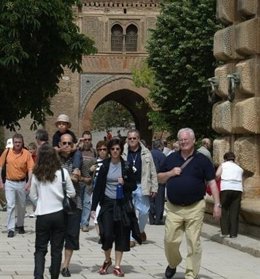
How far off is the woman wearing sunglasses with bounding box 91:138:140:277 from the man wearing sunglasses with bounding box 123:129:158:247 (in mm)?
2671

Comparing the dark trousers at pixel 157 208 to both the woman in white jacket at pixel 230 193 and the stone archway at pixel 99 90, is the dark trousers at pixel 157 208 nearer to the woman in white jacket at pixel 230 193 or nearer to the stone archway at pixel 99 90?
the woman in white jacket at pixel 230 193

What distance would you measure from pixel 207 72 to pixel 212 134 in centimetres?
272

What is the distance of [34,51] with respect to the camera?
2464 cm

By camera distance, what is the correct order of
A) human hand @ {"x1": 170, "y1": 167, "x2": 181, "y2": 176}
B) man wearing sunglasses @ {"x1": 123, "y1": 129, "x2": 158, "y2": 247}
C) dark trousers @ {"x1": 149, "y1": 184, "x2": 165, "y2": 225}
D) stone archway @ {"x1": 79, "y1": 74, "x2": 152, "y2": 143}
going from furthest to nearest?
stone archway @ {"x1": 79, "y1": 74, "x2": 152, "y2": 143} → dark trousers @ {"x1": 149, "y1": 184, "x2": 165, "y2": 225} → man wearing sunglasses @ {"x1": 123, "y1": 129, "x2": 158, "y2": 247} → human hand @ {"x1": 170, "y1": 167, "x2": 181, "y2": 176}

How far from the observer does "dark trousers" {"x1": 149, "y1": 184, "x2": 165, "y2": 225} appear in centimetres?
1869

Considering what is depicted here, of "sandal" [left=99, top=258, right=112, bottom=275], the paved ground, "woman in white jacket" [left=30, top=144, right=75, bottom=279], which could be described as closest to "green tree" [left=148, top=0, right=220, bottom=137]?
the paved ground

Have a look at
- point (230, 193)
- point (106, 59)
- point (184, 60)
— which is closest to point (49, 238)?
point (230, 193)

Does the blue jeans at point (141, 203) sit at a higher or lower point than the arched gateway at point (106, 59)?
lower

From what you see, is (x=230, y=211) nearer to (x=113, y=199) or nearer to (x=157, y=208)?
(x=113, y=199)

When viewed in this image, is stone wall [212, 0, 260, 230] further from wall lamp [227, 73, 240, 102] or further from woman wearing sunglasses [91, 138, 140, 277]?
woman wearing sunglasses [91, 138, 140, 277]

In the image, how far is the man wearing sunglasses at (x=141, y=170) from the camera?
14.2 m

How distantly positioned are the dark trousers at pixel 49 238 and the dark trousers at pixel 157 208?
344 inches

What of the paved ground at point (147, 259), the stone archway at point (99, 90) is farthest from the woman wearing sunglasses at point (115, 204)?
the stone archway at point (99, 90)

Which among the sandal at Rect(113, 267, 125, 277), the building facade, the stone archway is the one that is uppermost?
the stone archway
